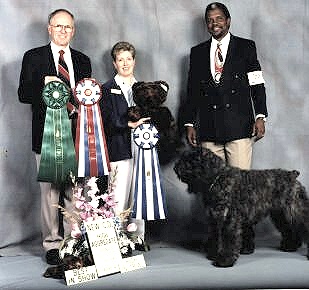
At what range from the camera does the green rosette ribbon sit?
3.54 metres

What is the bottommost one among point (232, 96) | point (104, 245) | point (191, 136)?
point (104, 245)

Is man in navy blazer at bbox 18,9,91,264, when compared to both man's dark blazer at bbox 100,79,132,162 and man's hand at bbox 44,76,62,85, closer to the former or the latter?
man's hand at bbox 44,76,62,85

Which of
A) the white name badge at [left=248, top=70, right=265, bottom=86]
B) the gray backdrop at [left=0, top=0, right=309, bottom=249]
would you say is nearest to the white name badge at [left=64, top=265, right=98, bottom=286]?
the gray backdrop at [left=0, top=0, right=309, bottom=249]

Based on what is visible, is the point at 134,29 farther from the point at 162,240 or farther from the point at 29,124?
the point at 162,240

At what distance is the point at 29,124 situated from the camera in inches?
163

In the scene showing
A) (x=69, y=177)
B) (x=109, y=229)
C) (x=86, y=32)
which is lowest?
(x=109, y=229)

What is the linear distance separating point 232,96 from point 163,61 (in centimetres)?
71

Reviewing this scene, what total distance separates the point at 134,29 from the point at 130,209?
1397mm

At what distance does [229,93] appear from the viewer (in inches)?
149

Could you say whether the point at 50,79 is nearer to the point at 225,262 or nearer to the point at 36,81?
the point at 36,81

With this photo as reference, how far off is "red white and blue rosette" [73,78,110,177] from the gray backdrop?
2.03 feet

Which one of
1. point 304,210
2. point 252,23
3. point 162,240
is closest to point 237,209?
point 304,210

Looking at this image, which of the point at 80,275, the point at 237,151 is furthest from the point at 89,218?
the point at 237,151

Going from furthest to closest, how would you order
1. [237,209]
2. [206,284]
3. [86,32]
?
[86,32]
[237,209]
[206,284]
